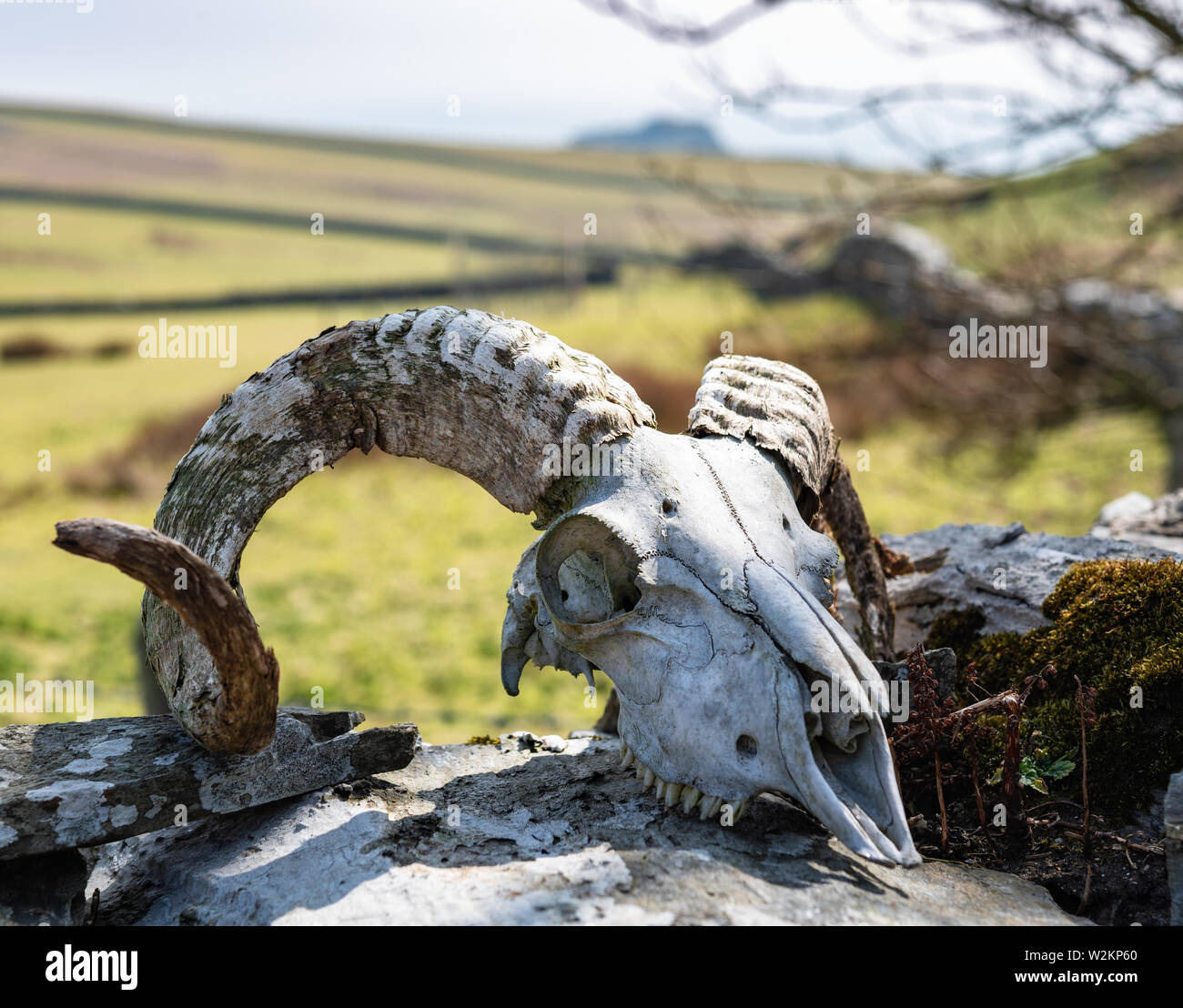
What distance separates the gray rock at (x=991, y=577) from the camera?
497cm

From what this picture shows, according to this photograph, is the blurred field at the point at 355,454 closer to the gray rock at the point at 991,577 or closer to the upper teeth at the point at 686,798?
the gray rock at the point at 991,577

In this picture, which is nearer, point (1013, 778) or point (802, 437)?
point (1013, 778)

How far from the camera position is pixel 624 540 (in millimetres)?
3408

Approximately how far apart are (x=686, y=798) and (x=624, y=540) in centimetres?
84

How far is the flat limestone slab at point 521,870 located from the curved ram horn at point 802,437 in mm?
1288

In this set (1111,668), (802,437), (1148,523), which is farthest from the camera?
(1148,523)

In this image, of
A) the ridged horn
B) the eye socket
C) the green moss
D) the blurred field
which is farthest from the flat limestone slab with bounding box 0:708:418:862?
the blurred field

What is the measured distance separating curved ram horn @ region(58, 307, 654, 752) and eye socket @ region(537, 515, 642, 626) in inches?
11.1

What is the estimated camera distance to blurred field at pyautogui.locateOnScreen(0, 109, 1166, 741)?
11.9 m

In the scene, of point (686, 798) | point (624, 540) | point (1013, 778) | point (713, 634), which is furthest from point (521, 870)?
point (1013, 778)

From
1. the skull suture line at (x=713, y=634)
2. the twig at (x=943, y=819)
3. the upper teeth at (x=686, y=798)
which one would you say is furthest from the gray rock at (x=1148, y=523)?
the upper teeth at (x=686, y=798)

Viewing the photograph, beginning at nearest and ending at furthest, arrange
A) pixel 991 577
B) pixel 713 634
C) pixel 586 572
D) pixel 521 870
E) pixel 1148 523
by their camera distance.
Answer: pixel 521 870 → pixel 713 634 → pixel 586 572 → pixel 991 577 → pixel 1148 523

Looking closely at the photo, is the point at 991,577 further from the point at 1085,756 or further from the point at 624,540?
the point at 624,540

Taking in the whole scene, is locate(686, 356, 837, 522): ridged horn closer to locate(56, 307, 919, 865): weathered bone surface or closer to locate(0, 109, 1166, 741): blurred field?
locate(56, 307, 919, 865): weathered bone surface
